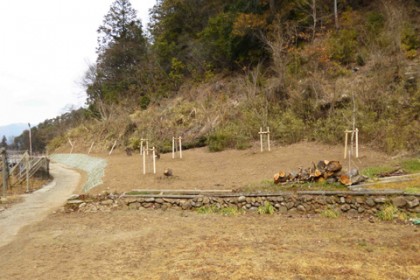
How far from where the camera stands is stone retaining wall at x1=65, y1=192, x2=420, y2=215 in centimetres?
705

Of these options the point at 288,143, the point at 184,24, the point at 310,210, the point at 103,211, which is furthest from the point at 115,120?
the point at 310,210

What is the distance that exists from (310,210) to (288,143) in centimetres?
833

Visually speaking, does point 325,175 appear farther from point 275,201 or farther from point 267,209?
point 267,209

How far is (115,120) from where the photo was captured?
29.2 m

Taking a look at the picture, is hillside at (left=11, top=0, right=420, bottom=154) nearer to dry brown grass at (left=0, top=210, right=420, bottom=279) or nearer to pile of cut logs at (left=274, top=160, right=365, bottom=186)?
pile of cut logs at (left=274, top=160, right=365, bottom=186)

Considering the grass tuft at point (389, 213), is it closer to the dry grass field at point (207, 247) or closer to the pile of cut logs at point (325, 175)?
the dry grass field at point (207, 247)

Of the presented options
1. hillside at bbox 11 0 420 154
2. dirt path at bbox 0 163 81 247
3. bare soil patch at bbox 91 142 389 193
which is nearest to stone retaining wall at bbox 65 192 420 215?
dirt path at bbox 0 163 81 247

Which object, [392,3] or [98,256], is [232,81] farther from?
[98,256]

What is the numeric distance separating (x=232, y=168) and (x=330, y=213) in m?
5.71

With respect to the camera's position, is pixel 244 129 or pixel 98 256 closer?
pixel 98 256

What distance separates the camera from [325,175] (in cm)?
852

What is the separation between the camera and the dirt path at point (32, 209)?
7.71 metres

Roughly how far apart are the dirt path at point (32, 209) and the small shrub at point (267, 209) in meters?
5.45

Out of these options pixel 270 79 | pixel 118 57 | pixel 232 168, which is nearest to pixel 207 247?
pixel 232 168
